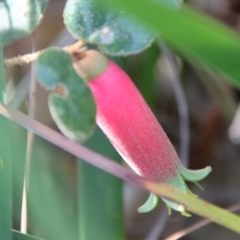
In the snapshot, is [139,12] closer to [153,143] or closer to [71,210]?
[153,143]

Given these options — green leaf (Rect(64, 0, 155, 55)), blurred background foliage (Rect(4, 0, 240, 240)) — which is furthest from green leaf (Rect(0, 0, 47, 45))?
blurred background foliage (Rect(4, 0, 240, 240))

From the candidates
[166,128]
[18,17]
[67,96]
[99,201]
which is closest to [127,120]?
[67,96]

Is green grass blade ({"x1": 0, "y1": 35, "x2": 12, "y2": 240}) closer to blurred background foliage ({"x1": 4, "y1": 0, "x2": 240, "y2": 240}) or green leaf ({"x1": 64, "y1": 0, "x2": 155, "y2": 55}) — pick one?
green leaf ({"x1": 64, "y1": 0, "x2": 155, "y2": 55})

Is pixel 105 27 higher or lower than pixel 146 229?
higher

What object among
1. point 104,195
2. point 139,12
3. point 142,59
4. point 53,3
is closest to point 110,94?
point 139,12

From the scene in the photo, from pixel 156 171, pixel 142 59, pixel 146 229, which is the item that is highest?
pixel 156 171

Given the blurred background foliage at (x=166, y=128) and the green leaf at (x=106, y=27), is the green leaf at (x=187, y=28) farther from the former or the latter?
the blurred background foliage at (x=166, y=128)

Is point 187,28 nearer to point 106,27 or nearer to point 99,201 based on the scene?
point 106,27
